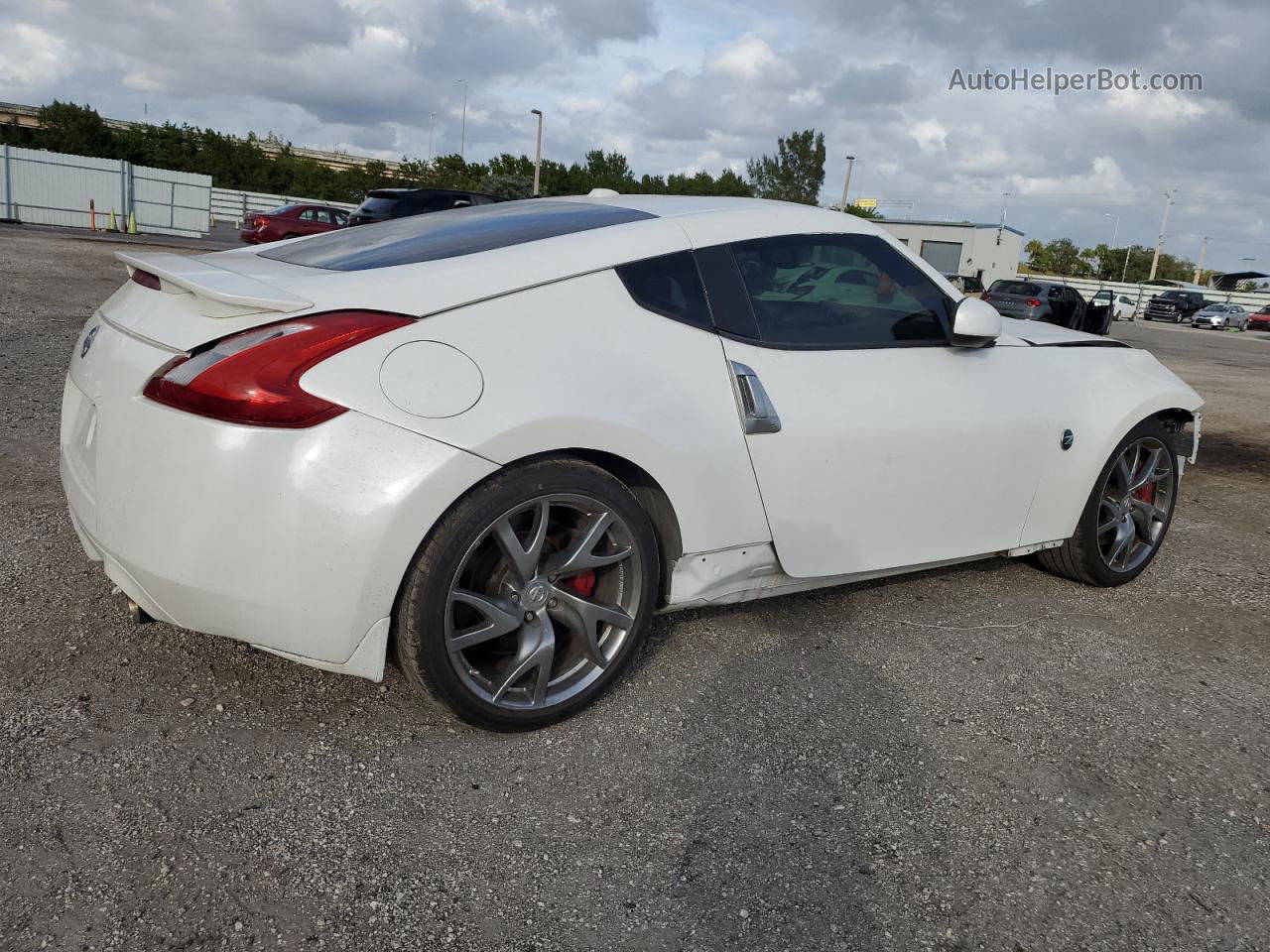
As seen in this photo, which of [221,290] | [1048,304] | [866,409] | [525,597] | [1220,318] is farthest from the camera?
[1220,318]

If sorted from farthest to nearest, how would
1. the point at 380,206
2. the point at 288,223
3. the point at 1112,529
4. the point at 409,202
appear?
the point at 288,223 → the point at 380,206 → the point at 409,202 → the point at 1112,529

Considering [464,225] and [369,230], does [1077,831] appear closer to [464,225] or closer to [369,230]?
[464,225]

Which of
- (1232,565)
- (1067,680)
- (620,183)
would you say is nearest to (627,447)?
(1067,680)

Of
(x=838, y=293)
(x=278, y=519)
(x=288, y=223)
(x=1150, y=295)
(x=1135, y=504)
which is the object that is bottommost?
(x=1135, y=504)

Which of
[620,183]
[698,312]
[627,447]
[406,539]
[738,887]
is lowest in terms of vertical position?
[738,887]

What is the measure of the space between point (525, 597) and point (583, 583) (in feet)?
0.84

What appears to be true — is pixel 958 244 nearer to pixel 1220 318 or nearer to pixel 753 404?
pixel 1220 318

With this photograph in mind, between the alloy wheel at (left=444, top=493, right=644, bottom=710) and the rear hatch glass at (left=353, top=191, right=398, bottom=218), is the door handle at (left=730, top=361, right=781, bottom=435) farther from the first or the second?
the rear hatch glass at (left=353, top=191, right=398, bottom=218)

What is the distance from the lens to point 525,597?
2.69 metres

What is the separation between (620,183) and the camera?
60562mm

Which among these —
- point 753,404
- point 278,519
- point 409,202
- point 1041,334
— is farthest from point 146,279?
point 409,202

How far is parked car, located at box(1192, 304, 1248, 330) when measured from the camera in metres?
44.8

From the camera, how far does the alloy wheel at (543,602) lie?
8.63 ft

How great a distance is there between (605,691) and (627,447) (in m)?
0.75
